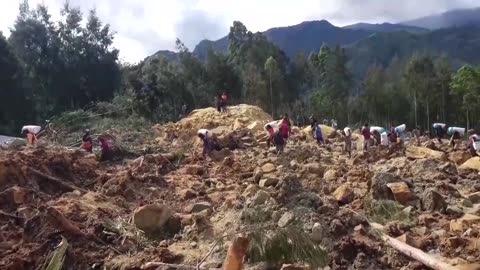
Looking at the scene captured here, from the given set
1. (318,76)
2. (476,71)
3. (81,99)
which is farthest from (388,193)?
(318,76)

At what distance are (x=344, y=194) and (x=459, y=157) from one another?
502cm

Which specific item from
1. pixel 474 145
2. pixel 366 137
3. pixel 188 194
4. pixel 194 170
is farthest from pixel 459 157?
pixel 188 194

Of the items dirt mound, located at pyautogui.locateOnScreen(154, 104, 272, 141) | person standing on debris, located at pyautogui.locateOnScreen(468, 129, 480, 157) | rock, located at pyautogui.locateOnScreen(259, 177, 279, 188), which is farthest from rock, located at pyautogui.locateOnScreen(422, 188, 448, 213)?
dirt mound, located at pyautogui.locateOnScreen(154, 104, 272, 141)

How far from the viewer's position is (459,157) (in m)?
12.6

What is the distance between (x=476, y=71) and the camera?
27734 mm

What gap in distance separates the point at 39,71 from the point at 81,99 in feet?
6.95

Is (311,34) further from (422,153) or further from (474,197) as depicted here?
(474,197)

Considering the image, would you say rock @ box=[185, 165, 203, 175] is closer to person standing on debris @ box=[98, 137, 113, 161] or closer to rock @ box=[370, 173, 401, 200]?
person standing on debris @ box=[98, 137, 113, 161]

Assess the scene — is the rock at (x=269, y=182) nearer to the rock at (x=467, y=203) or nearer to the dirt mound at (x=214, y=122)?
the rock at (x=467, y=203)

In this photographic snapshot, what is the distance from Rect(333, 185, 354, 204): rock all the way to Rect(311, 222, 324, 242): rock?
A: 195cm

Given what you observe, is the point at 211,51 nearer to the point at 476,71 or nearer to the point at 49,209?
the point at 476,71

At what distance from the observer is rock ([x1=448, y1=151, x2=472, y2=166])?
1241 centimetres

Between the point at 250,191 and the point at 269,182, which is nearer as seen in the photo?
the point at 250,191

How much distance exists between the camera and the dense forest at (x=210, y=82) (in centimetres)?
2441
